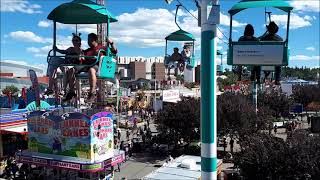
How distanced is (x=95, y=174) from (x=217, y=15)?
1294 cm

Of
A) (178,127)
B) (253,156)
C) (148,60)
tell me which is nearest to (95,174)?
(253,156)

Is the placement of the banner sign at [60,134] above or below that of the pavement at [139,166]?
above

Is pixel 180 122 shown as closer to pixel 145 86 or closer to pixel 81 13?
pixel 81 13

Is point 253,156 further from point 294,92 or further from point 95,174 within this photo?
point 294,92

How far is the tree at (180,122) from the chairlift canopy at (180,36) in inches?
575

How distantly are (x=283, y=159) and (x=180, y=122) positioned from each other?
51.6 feet

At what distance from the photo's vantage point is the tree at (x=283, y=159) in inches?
646

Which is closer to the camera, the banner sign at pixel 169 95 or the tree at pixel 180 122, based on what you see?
the tree at pixel 180 122

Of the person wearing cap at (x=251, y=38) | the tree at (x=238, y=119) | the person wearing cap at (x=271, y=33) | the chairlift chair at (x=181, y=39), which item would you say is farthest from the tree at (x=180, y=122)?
the person wearing cap at (x=271, y=33)

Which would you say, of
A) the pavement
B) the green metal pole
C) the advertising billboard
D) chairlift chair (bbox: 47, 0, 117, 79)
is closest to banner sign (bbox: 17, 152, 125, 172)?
the advertising billboard

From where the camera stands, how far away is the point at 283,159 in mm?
16953

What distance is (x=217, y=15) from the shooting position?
7523 mm

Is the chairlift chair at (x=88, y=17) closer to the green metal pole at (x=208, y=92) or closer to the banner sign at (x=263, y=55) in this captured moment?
the green metal pole at (x=208, y=92)

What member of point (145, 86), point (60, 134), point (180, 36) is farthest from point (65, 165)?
point (145, 86)
